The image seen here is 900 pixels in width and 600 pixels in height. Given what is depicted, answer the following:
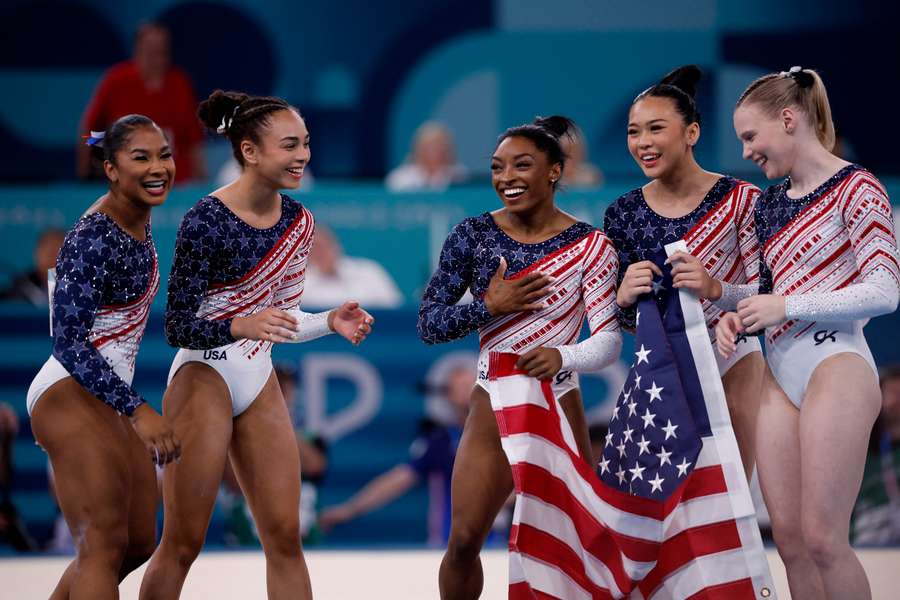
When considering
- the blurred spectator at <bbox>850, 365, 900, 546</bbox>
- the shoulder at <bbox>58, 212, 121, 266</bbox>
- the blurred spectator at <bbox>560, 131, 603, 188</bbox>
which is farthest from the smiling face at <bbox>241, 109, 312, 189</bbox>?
the blurred spectator at <bbox>850, 365, 900, 546</bbox>

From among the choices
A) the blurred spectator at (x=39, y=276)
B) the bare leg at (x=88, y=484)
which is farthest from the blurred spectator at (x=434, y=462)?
the bare leg at (x=88, y=484)

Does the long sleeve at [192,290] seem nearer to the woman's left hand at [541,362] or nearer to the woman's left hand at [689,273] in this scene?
the woman's left hand at [541,362]

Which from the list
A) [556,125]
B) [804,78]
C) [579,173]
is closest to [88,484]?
[556,125]

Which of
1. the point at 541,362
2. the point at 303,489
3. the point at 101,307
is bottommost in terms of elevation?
the point at 303,489

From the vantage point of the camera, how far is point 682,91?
3.96 meters

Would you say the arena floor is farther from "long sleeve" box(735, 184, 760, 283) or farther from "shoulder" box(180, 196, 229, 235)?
"shoulder" box(180, 196, 229, 235)

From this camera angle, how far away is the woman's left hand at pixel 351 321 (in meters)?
3.81

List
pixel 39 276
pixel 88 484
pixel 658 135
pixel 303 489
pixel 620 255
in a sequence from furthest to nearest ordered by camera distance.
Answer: pixel 39 276 → pixel 303 489 → pixel 620 255 → pixel 658 135 → pixel 88 484

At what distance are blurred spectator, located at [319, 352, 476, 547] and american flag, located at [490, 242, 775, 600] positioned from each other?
99.2 inches

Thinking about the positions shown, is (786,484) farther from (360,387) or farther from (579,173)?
(579,173)

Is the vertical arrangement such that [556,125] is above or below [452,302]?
above

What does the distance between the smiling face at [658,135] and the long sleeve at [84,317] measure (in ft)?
5.61

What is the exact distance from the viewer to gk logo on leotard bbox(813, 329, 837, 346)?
3.59 metres

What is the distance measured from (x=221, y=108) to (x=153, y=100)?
3.78 m
